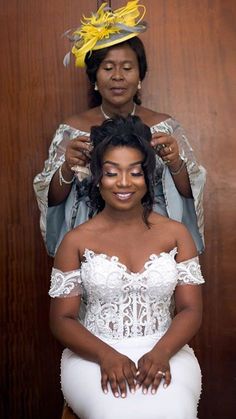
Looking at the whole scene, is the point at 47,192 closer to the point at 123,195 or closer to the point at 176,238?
the point at 123,195

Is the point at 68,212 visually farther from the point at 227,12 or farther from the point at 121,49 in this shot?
the point at 227,12

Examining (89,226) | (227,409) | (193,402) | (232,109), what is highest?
(232,109)

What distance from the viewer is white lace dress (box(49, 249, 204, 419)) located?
7.72 feet

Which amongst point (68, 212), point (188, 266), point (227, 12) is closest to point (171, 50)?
point (227, 12)

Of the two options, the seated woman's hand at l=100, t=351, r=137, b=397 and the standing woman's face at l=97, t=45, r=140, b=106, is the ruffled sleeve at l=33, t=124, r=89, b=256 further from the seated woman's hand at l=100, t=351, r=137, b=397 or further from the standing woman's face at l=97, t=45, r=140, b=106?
the seated woman's hand at l=100, t=351, r=137, b=397

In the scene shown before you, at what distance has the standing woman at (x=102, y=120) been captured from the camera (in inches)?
108

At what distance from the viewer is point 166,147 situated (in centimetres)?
262

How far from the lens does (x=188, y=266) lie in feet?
8.27

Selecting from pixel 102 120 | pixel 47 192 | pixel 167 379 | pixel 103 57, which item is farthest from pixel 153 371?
pixel 103 57

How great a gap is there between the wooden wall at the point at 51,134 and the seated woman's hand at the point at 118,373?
4.18ft

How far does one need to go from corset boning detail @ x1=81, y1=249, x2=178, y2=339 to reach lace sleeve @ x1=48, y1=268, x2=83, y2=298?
0.02 metres

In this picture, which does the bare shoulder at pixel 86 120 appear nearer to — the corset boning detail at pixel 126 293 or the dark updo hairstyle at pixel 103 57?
the dark updo hairstyle at pixel 103 57

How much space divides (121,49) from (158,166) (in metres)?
0.43

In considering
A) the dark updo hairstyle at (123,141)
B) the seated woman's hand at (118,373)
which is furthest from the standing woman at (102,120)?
the seated woman's hand at (118,373)
